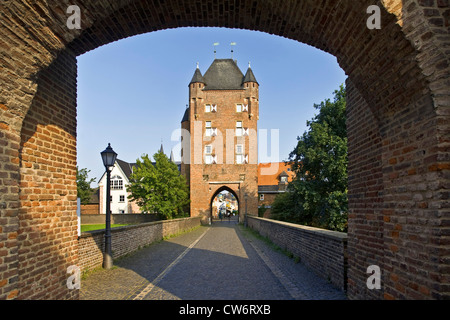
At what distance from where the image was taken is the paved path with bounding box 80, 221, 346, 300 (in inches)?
227

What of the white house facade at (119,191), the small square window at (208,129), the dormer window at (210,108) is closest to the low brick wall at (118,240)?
the small square window at (208,129)

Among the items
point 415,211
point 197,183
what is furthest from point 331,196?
point 415,211

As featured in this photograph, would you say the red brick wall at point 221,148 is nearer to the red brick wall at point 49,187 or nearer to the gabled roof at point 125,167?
the gabled roof at point 125,167

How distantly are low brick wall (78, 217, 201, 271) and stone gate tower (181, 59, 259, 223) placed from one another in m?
19.0

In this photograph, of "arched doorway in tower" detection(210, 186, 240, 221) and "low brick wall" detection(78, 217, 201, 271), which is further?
"arched doorway in tower" detection(210, 186, 240, 221)

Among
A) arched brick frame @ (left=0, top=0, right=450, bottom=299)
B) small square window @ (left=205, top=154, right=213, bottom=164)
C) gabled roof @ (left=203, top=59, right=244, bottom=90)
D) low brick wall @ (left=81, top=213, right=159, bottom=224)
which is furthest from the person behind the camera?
gabled roof @ (left=203, top=59, right=244, bottom=90)

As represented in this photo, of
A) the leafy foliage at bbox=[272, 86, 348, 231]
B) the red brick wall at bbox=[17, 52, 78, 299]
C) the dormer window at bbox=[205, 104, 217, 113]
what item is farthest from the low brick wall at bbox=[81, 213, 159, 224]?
the red brick wall at bbox=[17, 52, 78, 299]

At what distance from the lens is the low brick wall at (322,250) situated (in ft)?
19.5

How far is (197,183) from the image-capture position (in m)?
36.2

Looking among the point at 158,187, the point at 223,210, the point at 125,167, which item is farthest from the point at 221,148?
the point at 223,210
